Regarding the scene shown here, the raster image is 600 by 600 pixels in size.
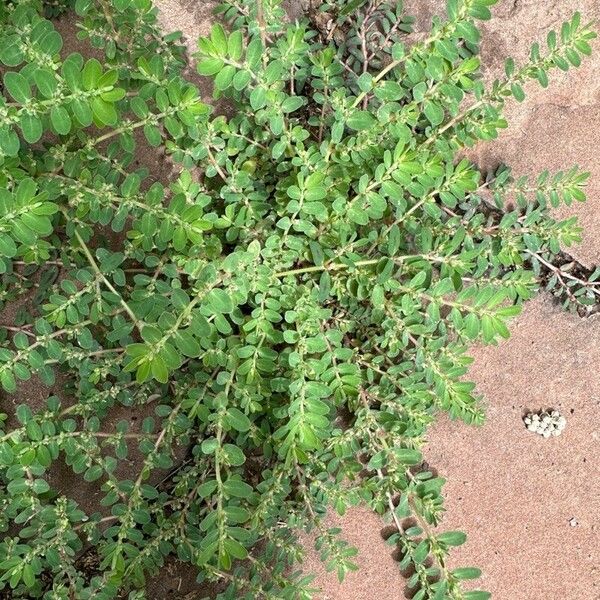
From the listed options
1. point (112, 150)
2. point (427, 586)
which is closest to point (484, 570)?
point (427, 586)

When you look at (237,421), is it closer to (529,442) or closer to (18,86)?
(18,86)

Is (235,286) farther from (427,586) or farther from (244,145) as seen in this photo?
(427,586)

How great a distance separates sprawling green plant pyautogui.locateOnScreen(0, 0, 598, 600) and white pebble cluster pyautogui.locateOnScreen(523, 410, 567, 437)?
56cm

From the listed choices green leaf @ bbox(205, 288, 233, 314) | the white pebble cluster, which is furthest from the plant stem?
the white pebble cluster

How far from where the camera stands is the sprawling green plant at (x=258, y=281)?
95.0 inches

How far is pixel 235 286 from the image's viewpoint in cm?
249

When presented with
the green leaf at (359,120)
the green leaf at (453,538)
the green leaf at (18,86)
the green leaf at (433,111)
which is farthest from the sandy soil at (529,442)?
the green leaf at (18,86)

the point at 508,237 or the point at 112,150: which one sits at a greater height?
the point at 112,150

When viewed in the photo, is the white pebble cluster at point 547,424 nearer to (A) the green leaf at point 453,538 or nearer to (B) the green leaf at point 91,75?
(A) the green leaf at point 453,538

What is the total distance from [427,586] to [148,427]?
1341mm

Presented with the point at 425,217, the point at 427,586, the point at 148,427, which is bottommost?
the point at 427,586

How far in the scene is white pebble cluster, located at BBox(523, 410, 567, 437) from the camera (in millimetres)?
3350

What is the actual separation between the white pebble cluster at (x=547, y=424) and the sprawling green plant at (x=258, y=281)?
0.56 metres

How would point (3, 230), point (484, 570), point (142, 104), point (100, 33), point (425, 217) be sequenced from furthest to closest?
point (484, 570) < point (425, 217) < point (100, 33) < point (142, 104) < point (3, 230)
